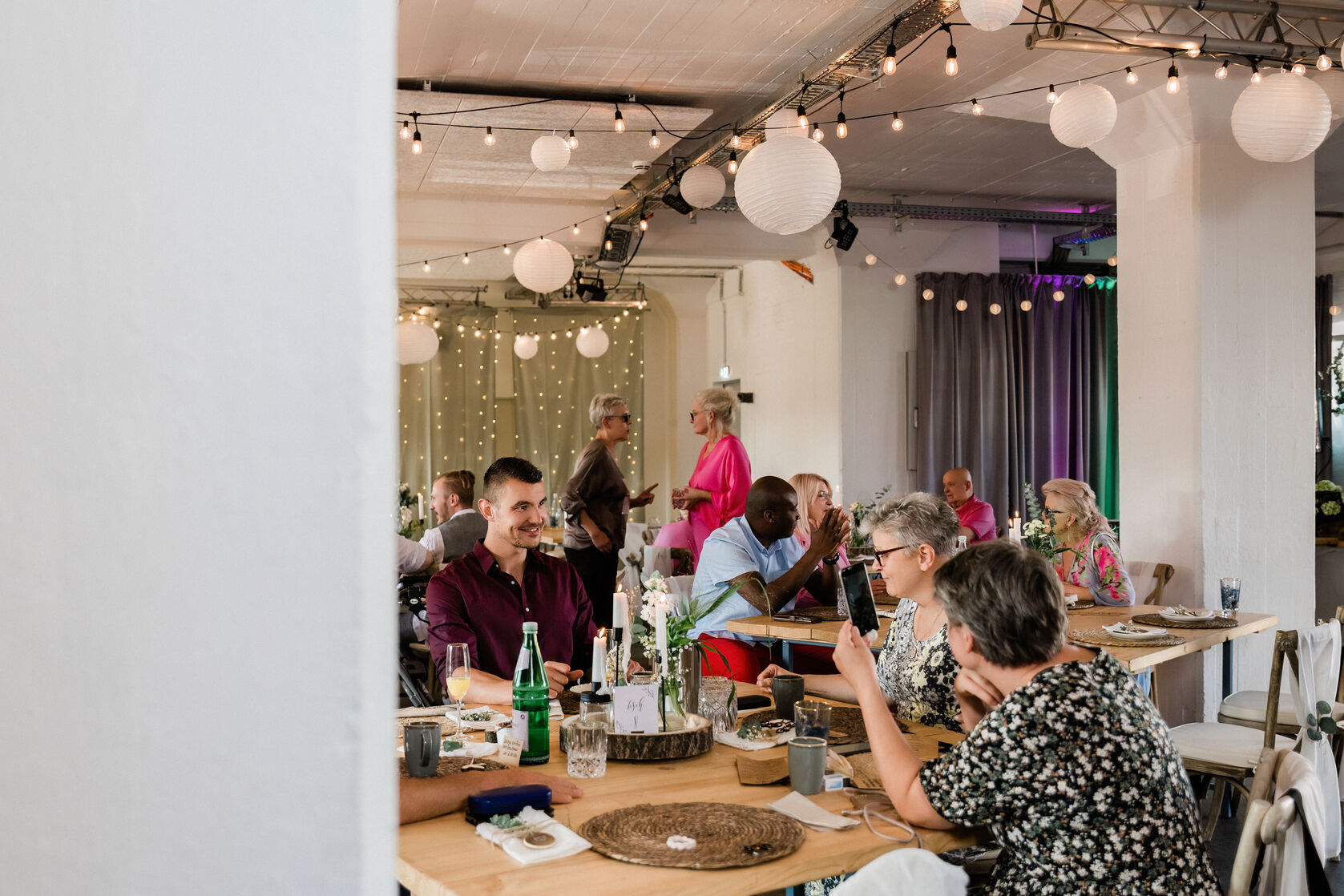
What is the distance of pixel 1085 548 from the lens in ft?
16.8

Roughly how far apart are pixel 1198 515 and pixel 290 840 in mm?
5662

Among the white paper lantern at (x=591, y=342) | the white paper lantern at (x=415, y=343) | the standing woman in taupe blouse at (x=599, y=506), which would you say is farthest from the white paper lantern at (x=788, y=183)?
the white paper lantern at (x=591, y=342)

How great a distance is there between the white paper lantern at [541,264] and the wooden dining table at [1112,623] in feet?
10.0

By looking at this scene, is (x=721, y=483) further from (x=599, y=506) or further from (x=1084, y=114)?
(x=1084, y=114)

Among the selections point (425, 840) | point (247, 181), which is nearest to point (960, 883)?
point (425, 840)

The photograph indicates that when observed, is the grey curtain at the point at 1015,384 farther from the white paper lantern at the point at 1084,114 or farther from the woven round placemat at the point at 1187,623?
the white paper lantern at the point at 1084,114

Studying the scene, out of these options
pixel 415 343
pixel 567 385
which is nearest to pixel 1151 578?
pixel 415 343

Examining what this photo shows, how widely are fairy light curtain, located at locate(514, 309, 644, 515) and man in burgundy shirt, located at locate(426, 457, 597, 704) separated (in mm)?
10244

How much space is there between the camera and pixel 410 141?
643 cm

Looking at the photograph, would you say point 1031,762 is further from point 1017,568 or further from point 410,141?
point 410,141

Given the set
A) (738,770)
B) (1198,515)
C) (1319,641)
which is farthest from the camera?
(1198,515)

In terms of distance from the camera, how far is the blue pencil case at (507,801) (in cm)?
196

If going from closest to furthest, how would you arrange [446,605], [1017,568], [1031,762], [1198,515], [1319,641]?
[1031,762] < [1017,568] < [446,605] < [1319,641] < [1198,515]

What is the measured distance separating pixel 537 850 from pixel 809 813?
498 mm
